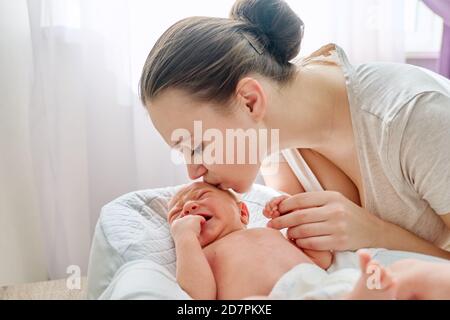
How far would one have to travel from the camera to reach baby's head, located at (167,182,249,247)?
3.82 feet

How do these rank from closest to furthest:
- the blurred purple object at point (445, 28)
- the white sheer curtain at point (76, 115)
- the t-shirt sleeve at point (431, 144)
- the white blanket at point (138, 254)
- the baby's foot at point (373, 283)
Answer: the baby's foot at point (373, 283) < the white blanket at point (138, 254) < the t-shirt sleeve at point (431, 144) < the white sheer curtain at point (76, 115) < the blurred purple object at point (445, 28)

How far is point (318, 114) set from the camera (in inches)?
48.5

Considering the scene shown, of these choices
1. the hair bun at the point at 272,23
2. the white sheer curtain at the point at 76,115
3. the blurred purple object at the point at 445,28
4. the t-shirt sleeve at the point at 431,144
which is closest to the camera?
the t-shirt sleeve at the point at 431,144

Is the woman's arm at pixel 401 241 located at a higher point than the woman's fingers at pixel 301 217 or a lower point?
lower

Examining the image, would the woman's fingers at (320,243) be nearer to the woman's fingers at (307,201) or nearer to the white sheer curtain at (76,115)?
the woman's fingers at (307,201)

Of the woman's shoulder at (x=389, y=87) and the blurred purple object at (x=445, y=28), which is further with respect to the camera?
the blurred purple object at (x=445, y=28)

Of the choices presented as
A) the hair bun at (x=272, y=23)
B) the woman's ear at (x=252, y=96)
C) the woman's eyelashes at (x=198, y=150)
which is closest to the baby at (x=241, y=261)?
the woman's eyelashes at (x=198, y=150)

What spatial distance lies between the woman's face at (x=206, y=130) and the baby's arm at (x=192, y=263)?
12 centimetres

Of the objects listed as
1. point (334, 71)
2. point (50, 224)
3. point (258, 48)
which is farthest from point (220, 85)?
point (50, 224)

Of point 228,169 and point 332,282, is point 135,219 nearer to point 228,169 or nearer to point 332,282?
point 228,169

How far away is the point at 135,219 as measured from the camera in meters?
1.25

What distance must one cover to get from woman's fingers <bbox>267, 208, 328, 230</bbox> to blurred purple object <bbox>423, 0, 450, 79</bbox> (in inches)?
41.8

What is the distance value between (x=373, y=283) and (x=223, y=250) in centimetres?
40

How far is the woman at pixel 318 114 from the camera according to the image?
1062 mm
